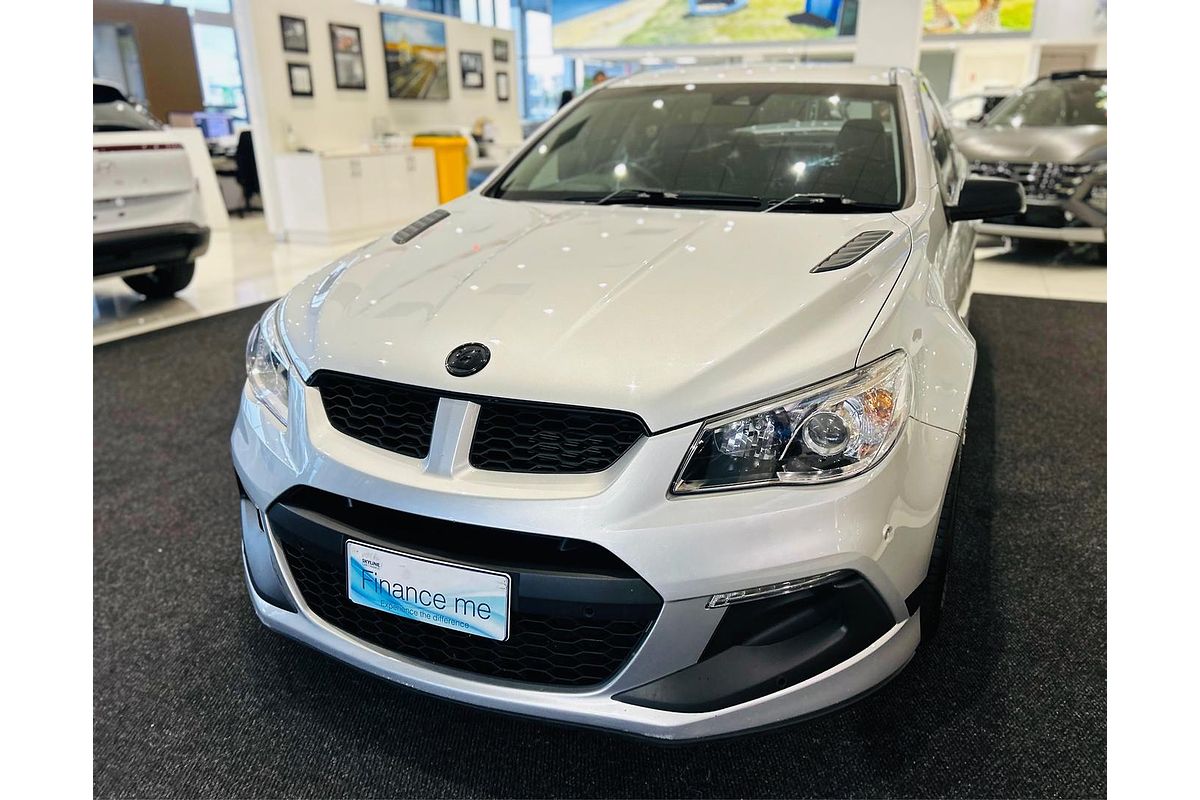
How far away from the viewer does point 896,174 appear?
64.6 inches

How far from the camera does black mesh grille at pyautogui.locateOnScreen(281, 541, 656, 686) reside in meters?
0.98

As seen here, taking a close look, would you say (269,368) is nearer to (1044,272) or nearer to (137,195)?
(137,195)

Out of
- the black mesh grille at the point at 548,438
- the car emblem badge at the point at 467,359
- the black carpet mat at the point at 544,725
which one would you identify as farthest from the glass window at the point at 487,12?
the black mesh grille at the point at 548,438

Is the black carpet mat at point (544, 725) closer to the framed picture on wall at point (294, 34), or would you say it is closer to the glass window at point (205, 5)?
the framed picture on wall at point (294, 34)

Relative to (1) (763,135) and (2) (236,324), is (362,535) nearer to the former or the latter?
(1) (763,135)

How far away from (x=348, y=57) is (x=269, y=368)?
23.2 feet

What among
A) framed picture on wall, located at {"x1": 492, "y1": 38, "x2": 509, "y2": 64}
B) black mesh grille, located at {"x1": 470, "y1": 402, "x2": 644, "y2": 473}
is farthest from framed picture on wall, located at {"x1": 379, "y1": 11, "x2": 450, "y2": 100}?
black mesh grille, located at {"x1": 470, "y1": 402, "x2": 644, "y2": 473}

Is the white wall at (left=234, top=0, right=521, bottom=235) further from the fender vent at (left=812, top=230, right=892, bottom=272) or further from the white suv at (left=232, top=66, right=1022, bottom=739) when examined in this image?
the fender vent at (left=812, top=230, right=892, bottom=272)

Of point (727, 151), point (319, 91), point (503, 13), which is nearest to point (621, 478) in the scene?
point (727, 151)

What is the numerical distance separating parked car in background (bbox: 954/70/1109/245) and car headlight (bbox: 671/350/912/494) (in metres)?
4.01

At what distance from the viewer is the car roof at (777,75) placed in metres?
2.01

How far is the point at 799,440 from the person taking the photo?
0.98m

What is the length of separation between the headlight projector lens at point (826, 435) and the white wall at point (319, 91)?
21.8 feet

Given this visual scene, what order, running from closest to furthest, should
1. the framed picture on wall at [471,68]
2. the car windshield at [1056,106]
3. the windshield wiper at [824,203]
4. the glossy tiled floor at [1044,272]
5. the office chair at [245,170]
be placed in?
1. the windshield wiper at [824,203]
2. the glossy tiled floor at [1044,272]
3. the car windshield at [1056,106]
4. the office chair at [245,170]
5. the framed picture on wall at [471,68]
